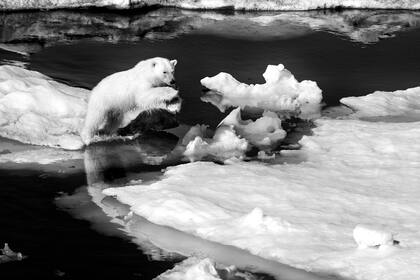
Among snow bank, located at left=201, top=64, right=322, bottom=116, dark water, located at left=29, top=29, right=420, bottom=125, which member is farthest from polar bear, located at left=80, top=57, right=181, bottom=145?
snow bank, located at left=201, top=64, right=322, bottom=116

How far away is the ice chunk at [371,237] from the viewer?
8289mm

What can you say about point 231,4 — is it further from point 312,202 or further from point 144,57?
point 312,202

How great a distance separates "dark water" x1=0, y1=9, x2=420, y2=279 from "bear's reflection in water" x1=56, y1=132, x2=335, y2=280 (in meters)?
0.11

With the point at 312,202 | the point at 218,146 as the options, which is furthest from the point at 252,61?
the point at 312,202

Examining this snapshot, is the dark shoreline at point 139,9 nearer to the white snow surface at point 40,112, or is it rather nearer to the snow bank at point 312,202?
the white snow surface at point 40,112

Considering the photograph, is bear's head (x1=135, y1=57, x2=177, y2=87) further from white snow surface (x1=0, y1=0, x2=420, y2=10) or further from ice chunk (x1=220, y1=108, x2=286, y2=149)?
white snow surface (x1=0, y1=0, x2=420, y2=10)

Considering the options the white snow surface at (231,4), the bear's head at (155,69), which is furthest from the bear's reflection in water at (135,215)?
the white snow surface at (231,4)

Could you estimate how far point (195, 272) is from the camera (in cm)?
798

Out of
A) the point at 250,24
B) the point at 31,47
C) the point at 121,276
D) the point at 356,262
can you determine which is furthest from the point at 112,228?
the point at 250,24

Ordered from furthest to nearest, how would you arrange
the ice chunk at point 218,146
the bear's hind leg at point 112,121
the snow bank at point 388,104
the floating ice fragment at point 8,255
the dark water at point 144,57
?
the snow bank at point 388,104 < the bear's hind leg at point 112,121 < the ice chunk at point 218,146 < the dark water at point 144,57 < the floating ice fragment at point 8,255

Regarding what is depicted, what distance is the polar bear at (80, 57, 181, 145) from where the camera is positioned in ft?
41.5

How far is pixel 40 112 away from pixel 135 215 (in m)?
4.24

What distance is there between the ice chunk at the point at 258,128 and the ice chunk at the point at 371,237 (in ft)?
15.0

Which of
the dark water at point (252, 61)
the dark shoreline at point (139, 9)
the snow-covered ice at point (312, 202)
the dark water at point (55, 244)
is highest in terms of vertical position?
the dark shoreline at point (139, 9)
